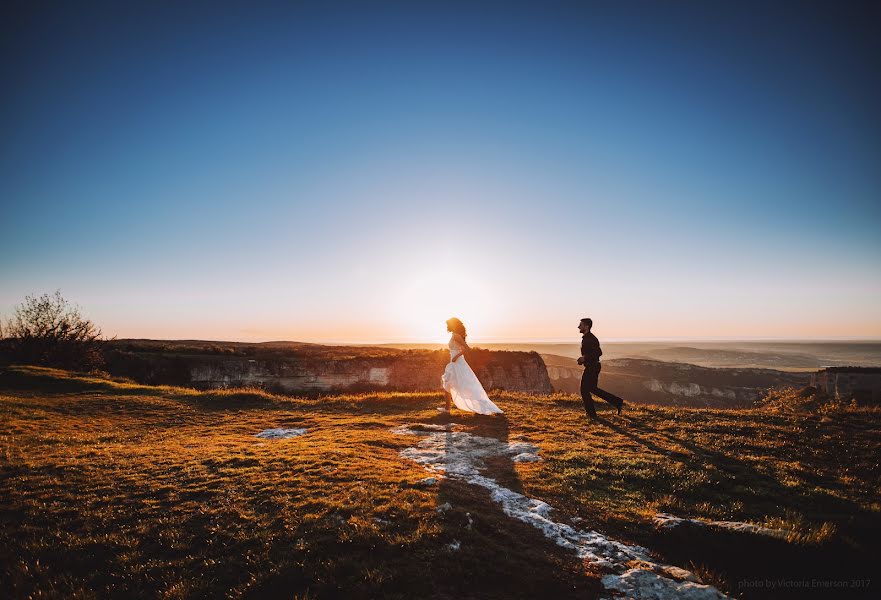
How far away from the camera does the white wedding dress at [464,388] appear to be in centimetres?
1518

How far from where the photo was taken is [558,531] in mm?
6055

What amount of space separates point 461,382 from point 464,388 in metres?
0.28

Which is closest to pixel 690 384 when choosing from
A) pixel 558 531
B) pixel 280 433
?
pixel 280 433

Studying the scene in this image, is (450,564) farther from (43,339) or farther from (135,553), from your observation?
(43,339)

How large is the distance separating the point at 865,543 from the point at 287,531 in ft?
28.2

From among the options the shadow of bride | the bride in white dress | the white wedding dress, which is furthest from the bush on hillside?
the shadow of bride

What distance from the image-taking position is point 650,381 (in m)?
104

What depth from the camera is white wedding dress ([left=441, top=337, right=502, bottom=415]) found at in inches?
598

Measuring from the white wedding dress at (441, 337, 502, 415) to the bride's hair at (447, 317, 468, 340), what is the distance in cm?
39

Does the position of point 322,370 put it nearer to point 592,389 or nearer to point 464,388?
point 464,388

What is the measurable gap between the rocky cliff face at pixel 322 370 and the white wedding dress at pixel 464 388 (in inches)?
1436

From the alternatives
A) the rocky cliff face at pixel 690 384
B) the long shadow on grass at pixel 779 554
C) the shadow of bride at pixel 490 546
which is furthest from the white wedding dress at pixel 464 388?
the rocky cliff face at pixel 690 384

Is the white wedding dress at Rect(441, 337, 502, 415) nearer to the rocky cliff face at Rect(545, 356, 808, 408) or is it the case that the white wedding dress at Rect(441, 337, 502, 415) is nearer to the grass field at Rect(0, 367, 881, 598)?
the grass field at Rect(0, 367, 881, 598)

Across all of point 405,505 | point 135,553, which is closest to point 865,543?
point 405,505
